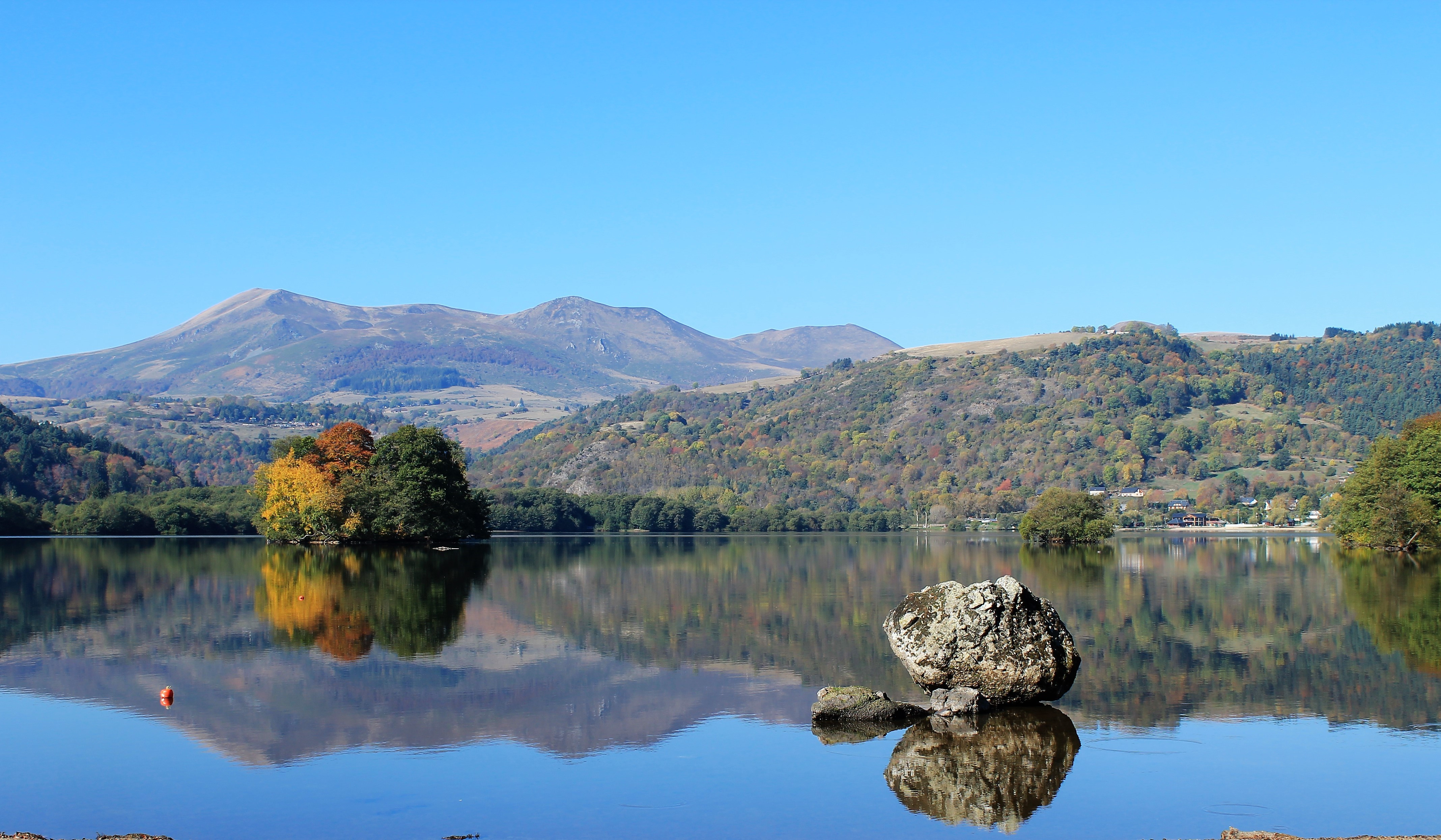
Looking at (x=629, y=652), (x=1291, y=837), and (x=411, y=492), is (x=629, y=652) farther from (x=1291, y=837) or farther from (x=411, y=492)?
(x=411, y=492)

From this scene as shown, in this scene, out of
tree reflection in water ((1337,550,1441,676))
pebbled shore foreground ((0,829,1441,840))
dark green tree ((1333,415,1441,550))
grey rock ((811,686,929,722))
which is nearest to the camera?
pebbled shore foreground ((0,829,1441,840))

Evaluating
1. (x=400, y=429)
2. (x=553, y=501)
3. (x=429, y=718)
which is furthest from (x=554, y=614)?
(x=553, y=501)

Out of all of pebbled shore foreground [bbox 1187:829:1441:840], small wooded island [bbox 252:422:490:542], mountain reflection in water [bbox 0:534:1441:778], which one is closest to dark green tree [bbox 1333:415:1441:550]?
mountain reflection in water [bbox 0:534:1441:778]

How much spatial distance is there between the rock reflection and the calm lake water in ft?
0.21

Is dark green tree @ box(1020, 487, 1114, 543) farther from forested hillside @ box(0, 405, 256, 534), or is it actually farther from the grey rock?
the grey rock

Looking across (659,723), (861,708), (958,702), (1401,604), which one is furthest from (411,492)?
(958,702)

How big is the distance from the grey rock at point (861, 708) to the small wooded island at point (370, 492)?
222ft

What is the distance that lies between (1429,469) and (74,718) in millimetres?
89973

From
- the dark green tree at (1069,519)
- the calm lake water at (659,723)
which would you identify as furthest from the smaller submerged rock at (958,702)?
the dark green tree at (1069,519)

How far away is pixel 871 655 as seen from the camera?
28.9 metres

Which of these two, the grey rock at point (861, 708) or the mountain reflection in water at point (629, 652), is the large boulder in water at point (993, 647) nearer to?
the mountain reflection in water at point (629, 652)

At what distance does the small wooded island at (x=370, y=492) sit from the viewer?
280ft

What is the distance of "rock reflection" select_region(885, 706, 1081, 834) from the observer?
1530 centimetres

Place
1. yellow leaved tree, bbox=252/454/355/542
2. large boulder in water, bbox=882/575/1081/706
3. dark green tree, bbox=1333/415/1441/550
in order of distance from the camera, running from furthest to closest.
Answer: yellow leaved tree, bbox=252/454/355/542
dark green tree, bbox=1333/415/1441/550
large boulder in water, bbox=882/575/1081/706
